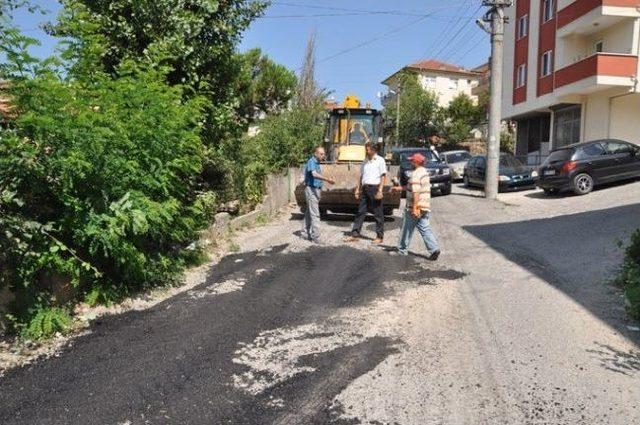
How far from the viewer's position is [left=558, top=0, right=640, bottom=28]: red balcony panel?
23.5 m

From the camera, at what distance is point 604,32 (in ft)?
86.2

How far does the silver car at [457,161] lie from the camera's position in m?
26.8

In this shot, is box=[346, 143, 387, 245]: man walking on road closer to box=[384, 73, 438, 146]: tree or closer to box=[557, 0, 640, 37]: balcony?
box=[557, 0, 640, 37]: balcony

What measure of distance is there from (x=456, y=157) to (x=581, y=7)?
8404 millimetres

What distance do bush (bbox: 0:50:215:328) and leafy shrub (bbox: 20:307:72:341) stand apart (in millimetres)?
103

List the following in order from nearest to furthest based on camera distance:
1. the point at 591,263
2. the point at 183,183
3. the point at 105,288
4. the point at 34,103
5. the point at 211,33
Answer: the point at 34,103
the point at 105,288
the point at 183,183
the point at 591,263
the point at 211,33

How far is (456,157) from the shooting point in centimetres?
2792

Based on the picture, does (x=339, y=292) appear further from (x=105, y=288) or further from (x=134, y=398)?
(x=134, y=398)

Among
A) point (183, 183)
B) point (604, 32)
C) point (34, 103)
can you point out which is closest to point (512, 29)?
point (604, 32)

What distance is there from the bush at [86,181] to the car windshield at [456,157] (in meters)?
22.0

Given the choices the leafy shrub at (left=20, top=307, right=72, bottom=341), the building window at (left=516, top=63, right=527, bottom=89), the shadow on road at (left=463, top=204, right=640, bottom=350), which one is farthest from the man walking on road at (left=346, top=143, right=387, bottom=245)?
the building window at (left=516, top=63, right=527, bottom=89)

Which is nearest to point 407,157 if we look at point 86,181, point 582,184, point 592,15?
point 582,184

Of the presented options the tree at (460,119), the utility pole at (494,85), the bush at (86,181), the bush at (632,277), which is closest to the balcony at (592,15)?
the utility pole at (494,85)

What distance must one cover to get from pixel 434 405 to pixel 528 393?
0.75m
